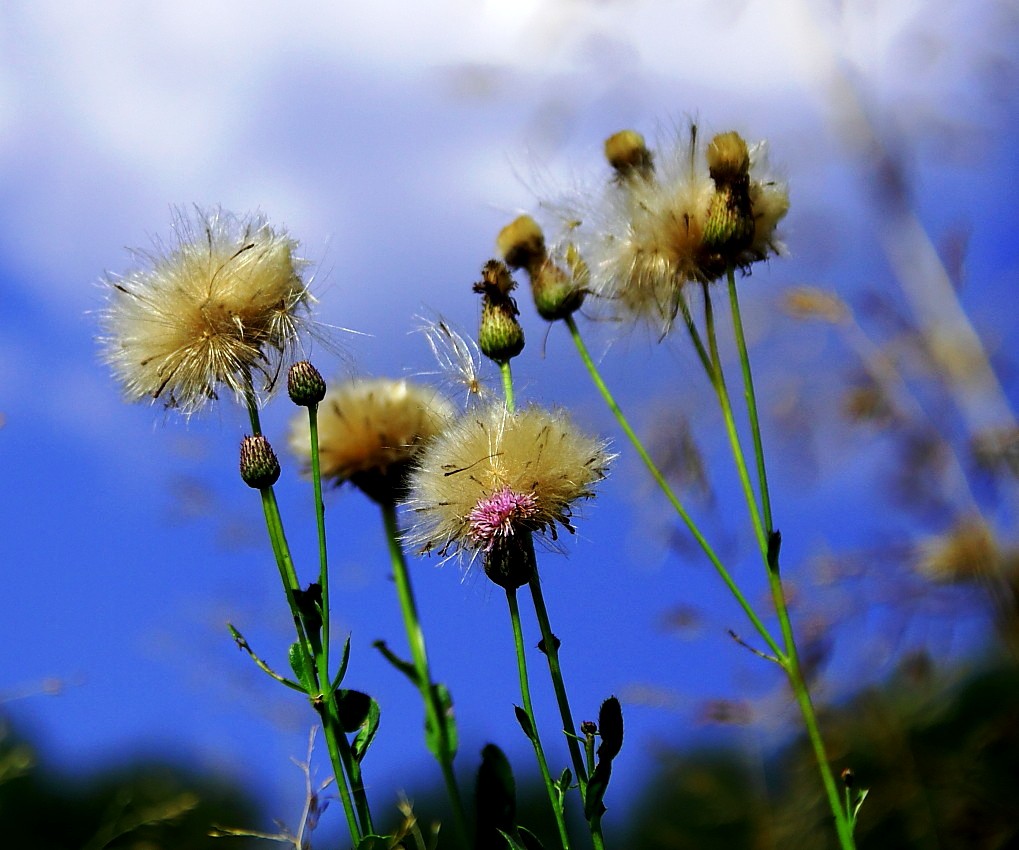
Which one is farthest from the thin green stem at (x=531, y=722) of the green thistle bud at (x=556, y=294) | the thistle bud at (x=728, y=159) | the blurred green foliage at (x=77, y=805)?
the blurred green foliage at (x=77, y=805)

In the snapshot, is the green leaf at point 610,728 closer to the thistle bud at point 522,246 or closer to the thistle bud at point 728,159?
A: the thistle bud at point 522,246

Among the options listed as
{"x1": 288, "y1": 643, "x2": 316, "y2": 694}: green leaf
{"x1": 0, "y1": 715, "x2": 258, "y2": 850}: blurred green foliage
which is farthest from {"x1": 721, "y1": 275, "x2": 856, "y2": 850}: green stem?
{"x1": 0, "y1": 715, "x2": 258, "y2": 850}: blurred green foliage

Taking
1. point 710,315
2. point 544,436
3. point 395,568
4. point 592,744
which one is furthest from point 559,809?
point 710,315

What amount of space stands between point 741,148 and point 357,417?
2.77ft

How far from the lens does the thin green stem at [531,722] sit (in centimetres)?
123

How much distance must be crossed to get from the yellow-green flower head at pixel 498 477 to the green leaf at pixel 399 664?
0.54 feet

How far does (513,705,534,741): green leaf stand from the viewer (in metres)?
1.30

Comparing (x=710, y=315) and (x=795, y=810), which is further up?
(x=710, y=315)

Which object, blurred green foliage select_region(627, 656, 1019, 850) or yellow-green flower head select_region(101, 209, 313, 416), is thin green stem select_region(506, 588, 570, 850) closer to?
yellow-green flower head select_region(101, 209, 313, 416)

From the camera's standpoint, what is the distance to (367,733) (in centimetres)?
144

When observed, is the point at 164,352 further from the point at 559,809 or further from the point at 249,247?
the point at 559,809

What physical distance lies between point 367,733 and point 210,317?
68 centimetres

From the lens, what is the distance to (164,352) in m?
1.71

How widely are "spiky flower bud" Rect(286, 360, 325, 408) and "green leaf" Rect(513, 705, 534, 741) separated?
490 millimetres
